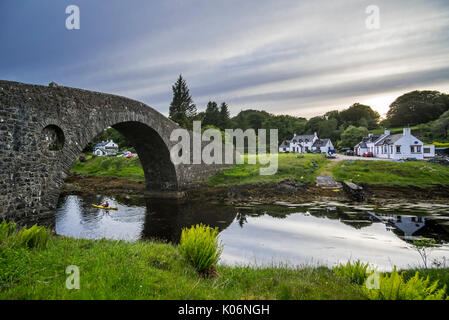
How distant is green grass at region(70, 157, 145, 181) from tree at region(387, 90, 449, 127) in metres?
97.2

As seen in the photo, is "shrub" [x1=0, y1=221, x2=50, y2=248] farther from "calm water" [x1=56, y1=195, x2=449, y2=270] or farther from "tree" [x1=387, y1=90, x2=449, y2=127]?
"tree" [x1=387, y1=90, x2=449, y2=127]

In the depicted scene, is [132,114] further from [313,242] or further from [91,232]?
[313,242]

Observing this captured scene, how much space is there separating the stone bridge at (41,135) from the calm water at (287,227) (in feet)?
8.88

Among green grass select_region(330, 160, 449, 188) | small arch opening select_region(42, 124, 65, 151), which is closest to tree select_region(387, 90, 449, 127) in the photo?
Answer: green grass select_region(330, 160, 449, 188)

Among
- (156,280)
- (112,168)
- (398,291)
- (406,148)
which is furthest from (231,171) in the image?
(406,148)

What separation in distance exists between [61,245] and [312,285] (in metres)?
6.39

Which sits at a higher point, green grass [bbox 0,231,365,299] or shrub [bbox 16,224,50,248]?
shrub [bbox 16,224,50,248]

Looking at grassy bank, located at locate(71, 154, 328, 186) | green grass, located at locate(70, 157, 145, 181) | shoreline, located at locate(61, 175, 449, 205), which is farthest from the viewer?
green grass, located at locate(70, 157, 145, 181)

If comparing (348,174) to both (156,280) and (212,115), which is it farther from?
(212,115)

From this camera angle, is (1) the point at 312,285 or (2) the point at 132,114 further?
(2) the point at 132,114

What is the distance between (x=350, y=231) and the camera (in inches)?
547

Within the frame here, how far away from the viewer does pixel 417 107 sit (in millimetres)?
93562

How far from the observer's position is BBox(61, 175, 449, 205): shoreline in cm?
2238
